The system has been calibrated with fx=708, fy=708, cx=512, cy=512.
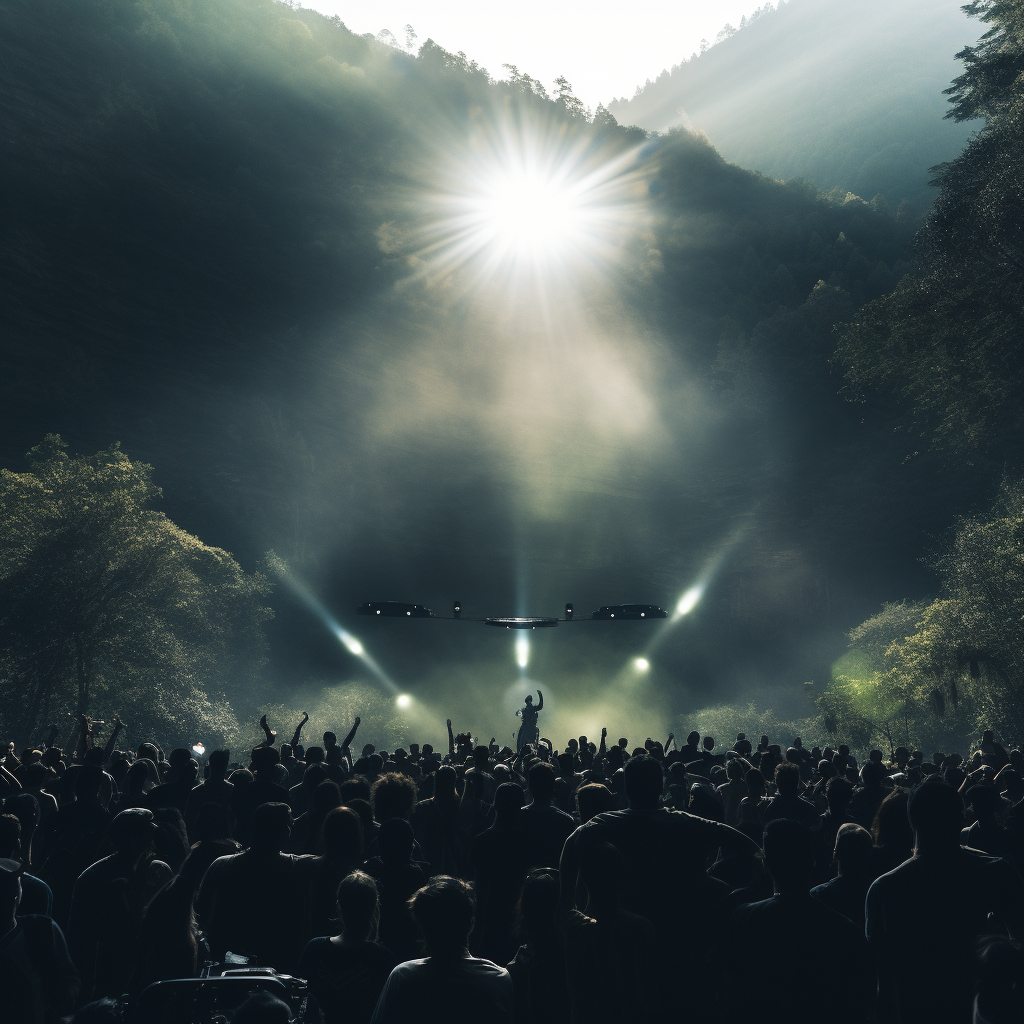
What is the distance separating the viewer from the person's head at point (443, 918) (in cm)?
236

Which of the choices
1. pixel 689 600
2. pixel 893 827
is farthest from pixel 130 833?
pixel 689 600

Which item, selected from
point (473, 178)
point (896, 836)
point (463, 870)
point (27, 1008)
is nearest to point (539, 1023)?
point (27, 1008)

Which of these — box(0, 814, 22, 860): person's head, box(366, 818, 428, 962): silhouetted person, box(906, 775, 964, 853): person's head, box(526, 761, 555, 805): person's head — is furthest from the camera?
box(526, 761, 555, 805): person's head

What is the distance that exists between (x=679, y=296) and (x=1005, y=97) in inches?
2162

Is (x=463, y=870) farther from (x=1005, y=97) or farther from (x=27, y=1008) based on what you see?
(x=1005, y=97)

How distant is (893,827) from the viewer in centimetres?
431

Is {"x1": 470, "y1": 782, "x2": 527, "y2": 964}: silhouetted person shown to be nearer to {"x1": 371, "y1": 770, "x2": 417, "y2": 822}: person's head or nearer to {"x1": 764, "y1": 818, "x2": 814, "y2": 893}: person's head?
{"x1": 371, "y1": 770, "x2": 417, "y2": 822}: person's head

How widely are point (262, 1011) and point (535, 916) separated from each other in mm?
1095

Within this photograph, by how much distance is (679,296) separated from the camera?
78.9m

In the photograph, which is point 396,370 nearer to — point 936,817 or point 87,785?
point 87,785

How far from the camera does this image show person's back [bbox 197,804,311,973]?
3557 mm

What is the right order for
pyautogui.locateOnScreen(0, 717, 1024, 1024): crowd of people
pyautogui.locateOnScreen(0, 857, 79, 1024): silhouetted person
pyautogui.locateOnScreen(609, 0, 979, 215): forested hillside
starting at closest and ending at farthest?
pyautogui.locateOnScreen(0, 717, 1024, 1024): crowd of people, pyautogui.locateOnScreen(0, 857, 79, 1024): silhouetted person, pyautogui.locateOnScreen(609, 0, 979, 215): forested hillside

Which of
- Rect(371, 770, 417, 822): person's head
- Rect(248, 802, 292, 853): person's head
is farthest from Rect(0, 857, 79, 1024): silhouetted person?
Rect(371, 770, 417, 822): person's head

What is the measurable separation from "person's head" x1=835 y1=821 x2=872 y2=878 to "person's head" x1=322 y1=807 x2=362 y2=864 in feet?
8.47
